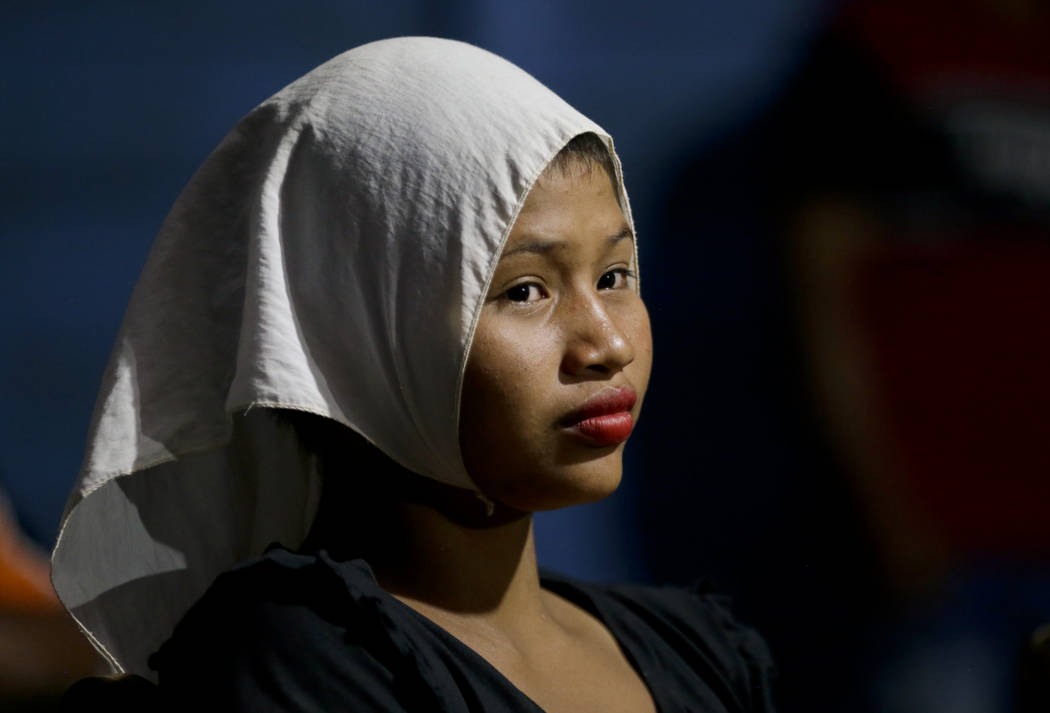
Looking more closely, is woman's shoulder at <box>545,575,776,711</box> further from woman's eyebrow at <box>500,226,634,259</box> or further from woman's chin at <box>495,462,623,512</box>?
woman's eyebrow at <box>500,226,634,259</box>

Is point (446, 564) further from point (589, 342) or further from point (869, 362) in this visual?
point (869, 362)

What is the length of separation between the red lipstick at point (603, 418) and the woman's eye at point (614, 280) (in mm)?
100

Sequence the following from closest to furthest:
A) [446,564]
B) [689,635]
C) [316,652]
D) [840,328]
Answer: [316,652]
[446,564]
[689,635]
[840,328]

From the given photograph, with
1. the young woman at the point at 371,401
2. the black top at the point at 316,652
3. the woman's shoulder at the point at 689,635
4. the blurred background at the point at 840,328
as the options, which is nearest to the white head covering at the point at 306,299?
the young woman at the point at 371,401

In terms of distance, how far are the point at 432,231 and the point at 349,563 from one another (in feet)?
0.84

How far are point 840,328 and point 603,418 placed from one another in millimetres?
737

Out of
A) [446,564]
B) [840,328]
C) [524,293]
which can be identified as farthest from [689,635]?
[840,328]

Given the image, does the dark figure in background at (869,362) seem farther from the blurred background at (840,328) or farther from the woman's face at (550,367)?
the woman's face at (550,367)

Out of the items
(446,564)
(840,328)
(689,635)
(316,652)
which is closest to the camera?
(316,652)

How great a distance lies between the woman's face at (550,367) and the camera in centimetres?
97

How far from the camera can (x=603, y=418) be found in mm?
1004

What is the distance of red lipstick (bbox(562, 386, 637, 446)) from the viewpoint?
99cm

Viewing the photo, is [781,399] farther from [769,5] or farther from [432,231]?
[432,231]

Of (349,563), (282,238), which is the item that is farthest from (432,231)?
(349,563)
